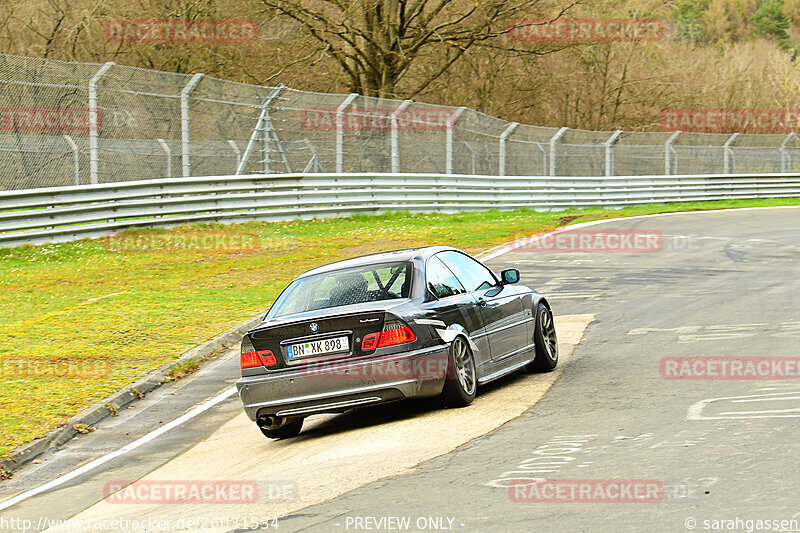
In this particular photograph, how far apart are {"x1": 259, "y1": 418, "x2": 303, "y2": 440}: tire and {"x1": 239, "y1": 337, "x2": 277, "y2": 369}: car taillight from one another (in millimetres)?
575

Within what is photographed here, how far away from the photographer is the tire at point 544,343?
32.7 feet

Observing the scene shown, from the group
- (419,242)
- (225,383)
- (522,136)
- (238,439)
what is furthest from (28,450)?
(522,136)

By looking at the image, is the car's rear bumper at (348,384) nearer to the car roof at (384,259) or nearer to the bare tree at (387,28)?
the car roof at (384,259)

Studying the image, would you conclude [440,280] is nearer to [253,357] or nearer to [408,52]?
[253,357]

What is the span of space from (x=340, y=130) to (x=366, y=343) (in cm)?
1888

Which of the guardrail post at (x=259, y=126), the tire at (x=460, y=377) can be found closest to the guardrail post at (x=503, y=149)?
the guardrail post at (x=259, y=126)

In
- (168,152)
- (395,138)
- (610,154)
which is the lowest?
(610,154)

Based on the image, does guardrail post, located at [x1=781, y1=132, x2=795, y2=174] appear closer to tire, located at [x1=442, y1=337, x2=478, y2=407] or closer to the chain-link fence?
the chain-link fence

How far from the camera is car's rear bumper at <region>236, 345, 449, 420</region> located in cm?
802

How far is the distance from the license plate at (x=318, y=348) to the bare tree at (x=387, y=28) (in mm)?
26183

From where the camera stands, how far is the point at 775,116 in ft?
191

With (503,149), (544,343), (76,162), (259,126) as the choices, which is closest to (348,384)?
(544,343)

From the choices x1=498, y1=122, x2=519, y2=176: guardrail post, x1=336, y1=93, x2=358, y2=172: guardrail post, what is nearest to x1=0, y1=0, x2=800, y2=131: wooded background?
x1=498, y1=122, x2=519, y2=176: guardrail post

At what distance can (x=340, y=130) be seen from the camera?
26484mm
